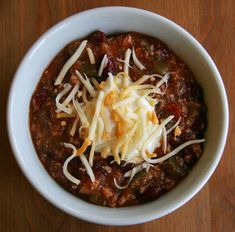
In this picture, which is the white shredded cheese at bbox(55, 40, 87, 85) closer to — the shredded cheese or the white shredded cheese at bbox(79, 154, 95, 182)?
the shredded cheese

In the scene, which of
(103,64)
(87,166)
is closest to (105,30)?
(103,64)

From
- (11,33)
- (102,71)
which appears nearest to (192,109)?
(102,71)

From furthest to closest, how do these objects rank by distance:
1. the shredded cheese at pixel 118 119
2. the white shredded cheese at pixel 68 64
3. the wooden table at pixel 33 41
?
the wooden table at pixel 33 41 → the white shredded cheese at pixel 68 64 → the shredded cheese at pixel 118 119

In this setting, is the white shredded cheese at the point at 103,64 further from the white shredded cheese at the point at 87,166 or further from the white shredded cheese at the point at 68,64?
the white shredded cheese at the point at 87,166

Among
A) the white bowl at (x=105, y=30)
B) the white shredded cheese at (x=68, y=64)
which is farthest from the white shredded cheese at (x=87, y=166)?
the white shredded cheese at (x=68, y=64)

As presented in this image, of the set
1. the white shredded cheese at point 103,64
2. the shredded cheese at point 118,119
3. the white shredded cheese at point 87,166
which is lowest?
the white shredded cheese at point 87,166

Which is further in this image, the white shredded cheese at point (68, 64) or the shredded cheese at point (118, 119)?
the white shredded cheese at point (68, 64)

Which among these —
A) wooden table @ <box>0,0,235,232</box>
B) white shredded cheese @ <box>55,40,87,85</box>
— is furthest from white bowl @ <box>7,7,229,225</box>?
wooden table @ <box>0,0,235,232</box>
